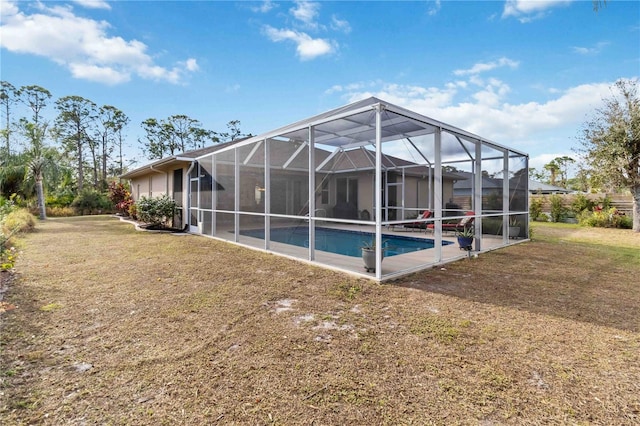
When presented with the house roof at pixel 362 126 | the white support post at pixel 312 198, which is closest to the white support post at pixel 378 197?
the house roof at pixel 362 126

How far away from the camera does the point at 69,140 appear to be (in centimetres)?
2612

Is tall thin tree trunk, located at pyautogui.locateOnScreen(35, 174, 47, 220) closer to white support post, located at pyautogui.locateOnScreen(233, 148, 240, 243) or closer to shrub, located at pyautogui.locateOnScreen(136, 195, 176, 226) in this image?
shrub, located at pyautogui.locateOnScreen(136, 195, 176, 226)

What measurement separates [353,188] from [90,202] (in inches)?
753

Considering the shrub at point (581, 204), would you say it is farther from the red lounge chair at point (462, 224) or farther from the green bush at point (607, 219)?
the red lounge chair at point (462, 224)

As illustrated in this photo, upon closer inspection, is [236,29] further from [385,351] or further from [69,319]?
[385,351]

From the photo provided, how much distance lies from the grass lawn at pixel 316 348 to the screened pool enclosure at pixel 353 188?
154 centimetres

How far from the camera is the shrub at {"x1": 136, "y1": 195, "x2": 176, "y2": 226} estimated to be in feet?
38.4

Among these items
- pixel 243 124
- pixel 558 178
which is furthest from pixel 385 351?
pixel 558 178

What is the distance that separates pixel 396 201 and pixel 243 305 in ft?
31.7

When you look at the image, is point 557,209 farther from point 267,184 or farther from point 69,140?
point 69,140

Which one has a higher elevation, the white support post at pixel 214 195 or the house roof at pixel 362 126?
the house roof at pixel 362 126

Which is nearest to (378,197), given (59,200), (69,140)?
(59,200)

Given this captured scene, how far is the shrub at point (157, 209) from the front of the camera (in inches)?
461

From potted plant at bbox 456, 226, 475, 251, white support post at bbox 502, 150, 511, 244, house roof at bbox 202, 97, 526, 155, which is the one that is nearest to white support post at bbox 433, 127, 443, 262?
house roof at bbox 202, 97, 526, 155
